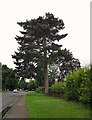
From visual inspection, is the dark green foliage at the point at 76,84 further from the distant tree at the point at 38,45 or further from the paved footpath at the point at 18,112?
the distant tree at the point at 38,45

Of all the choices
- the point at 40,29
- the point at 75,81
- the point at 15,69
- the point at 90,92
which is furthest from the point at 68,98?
the point at 15,69

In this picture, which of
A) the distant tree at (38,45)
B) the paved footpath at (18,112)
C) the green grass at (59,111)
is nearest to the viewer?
the green grass at (59,111)

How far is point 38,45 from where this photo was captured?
33.9 m

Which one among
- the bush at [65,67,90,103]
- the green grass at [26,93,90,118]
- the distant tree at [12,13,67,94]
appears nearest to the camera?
the green grass at [26,93,90,118]

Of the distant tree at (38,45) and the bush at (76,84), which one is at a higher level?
the distant tree at (38,45)

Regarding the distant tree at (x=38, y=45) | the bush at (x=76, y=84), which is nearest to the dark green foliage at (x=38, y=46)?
the distant tree at (x=38, y=45)

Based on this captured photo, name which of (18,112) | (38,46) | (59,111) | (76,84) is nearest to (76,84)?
(76,84)

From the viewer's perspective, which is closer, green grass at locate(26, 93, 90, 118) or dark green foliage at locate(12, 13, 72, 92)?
green grass at locate(26, 93, 90, 118)

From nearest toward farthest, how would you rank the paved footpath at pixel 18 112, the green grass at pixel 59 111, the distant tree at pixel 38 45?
the green grass at pixel 59 111 < the paved footpath at pixel 18 112 < the distant tree at pixel 38 45

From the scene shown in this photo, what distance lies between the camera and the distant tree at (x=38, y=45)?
105 feet

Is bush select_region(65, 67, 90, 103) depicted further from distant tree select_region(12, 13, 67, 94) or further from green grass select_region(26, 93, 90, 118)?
distant tree select_region(12, 13, 67, 94)

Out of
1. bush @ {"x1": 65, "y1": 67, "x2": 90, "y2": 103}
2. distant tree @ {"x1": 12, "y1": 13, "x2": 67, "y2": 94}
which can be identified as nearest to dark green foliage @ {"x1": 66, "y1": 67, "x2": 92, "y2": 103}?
bush @ {"x1": 65, "y1": 67, "x2": 90, "y2": 103}

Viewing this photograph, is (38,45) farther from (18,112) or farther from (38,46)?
(18,112)

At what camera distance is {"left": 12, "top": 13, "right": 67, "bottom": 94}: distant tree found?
105 ft
